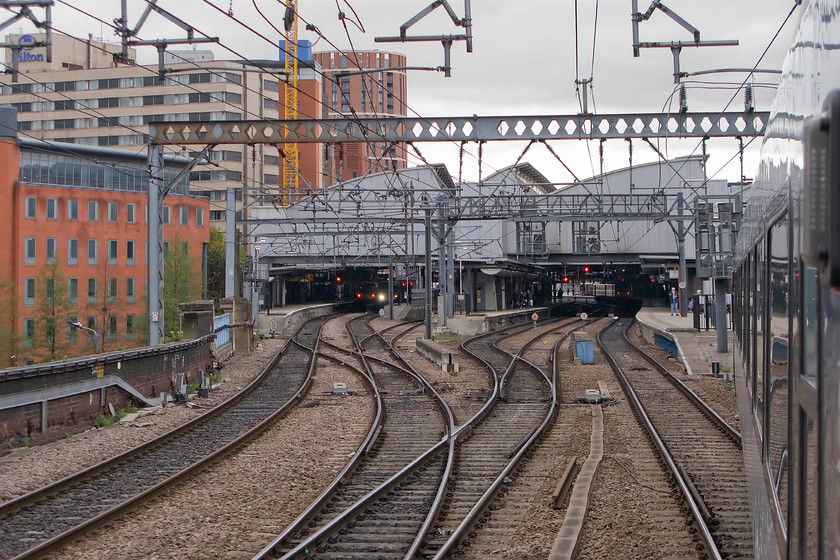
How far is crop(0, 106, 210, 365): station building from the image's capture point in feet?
129

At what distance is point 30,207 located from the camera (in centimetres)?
4369

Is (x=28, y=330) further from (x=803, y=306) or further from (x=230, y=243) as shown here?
(x=803, y=306)

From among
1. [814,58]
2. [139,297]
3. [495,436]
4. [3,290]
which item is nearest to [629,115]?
[495,436]

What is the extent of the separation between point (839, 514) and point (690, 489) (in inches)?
311

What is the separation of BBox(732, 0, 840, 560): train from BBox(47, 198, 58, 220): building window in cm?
4559

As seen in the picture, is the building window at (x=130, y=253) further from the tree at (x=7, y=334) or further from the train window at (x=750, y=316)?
the train window at (x=750, y=316)

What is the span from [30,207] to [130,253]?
6520mm

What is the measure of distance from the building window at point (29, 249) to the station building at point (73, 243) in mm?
48

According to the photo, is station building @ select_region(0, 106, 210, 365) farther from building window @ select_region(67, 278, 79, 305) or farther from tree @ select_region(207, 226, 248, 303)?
tree @ select_region(207, 226, 248, 303)

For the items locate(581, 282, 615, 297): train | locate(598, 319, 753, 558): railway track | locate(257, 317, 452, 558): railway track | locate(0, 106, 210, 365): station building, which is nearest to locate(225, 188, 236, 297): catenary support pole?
locate(0, 106, 210, 365): station building

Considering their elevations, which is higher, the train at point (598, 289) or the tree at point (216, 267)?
the tree at point (216, 267)

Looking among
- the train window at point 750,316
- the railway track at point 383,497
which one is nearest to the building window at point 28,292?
the railway track at point 383,497

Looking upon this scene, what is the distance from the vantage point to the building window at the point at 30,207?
4356 cm

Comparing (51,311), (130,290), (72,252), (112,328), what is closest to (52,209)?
(72,252)
